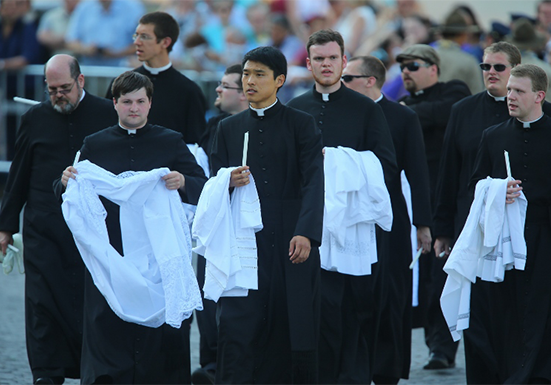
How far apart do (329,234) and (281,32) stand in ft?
24.6

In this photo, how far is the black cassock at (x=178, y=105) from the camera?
8844 mm

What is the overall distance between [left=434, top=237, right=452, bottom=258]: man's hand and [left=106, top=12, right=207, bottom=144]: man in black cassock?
2.20 m

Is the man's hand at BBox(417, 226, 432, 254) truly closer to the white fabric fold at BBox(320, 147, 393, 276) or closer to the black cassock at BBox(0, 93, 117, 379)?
the white fabric fold at BBox(320, 147, 393, 276)

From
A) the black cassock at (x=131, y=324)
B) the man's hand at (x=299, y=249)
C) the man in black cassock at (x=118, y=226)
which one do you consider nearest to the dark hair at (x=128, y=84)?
the man in black cassock at (x=118, y=226)

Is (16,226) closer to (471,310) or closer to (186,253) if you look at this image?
(186,253)

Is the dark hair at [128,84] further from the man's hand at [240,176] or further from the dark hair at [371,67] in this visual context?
the dark hair at [371,67]

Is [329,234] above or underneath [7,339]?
above

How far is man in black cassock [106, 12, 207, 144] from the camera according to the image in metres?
8.88

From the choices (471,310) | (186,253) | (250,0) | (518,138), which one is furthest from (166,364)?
(250,0)

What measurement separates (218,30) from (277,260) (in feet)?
29.8

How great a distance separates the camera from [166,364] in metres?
7.07

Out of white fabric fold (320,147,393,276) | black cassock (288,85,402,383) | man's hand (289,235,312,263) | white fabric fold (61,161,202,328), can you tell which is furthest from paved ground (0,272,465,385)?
man's hand (289,235,312,263)

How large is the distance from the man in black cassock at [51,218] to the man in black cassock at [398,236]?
83.3 inches

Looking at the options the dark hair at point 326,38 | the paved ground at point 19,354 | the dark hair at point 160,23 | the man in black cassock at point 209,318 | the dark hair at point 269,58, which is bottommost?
the paved ground at point 19,354
